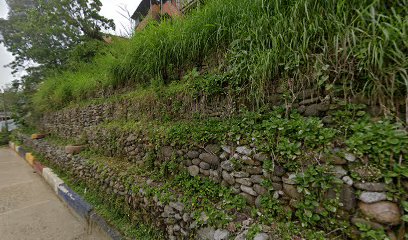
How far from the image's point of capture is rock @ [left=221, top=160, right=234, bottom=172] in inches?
77.1

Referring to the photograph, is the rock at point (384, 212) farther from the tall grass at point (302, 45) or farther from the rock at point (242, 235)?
the rock at point (242, 235)

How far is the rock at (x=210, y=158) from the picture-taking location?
211 cm

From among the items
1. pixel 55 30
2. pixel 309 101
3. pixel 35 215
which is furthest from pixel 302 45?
pixel 55 30

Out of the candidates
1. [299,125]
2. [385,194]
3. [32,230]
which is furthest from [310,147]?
[32,230]

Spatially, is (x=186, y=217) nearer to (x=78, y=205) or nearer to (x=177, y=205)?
(x=177, y=205)

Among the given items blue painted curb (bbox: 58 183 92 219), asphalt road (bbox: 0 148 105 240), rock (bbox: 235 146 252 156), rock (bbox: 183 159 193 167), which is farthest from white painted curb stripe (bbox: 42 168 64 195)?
rock (bbox: 235 146 252 156)

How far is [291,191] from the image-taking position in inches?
61.3

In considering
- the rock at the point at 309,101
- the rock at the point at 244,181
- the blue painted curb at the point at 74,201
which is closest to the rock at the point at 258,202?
the rock at the point at 244,181

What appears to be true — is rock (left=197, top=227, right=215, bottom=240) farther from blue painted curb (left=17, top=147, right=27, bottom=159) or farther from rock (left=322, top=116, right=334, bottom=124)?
blue painted curb (left=17, top=147, right=27, bottom=159)

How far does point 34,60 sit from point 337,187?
12652 millimetres

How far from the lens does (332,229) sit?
135 cm

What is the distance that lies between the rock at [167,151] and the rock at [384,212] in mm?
2089

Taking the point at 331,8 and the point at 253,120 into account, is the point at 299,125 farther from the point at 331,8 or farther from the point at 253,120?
the point at 331,8

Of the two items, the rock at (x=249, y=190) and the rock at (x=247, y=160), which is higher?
the rock at (x=247, y=160)
